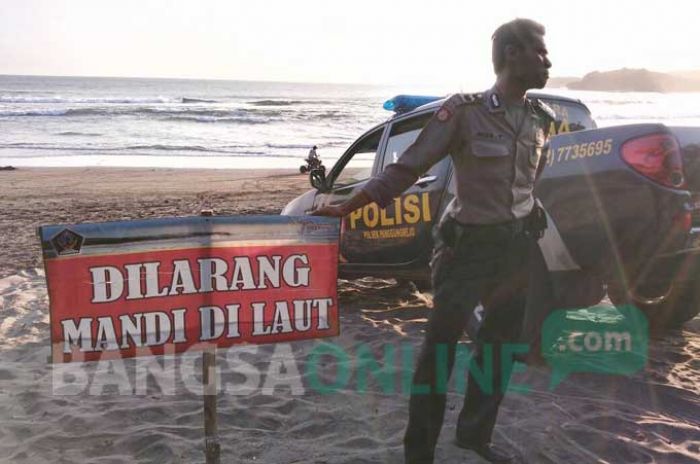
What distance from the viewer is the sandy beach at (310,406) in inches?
132

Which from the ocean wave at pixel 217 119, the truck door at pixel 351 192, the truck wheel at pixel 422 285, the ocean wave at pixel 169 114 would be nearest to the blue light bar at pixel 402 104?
the truck door at pixel 351 192

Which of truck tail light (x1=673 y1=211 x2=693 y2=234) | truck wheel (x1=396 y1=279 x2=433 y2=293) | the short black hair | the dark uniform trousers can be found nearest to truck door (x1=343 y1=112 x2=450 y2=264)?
truck wheel (x1=396 y1=279 x2=433 y2=293)

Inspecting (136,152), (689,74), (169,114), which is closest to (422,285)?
(136,152)

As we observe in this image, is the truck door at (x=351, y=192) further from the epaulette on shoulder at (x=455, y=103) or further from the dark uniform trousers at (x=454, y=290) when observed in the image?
the epaulette on shoulder at (x=455, y=103)

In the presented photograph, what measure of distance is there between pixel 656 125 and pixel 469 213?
63.3 inches

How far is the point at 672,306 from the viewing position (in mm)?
5254

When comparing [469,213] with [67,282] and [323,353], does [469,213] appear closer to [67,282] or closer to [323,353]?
[67,282]

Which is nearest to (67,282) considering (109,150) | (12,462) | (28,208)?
Result: (12,462)

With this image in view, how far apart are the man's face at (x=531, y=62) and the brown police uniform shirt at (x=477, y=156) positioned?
130mm

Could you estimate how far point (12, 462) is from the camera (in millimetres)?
3191

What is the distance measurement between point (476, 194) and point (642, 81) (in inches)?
6338

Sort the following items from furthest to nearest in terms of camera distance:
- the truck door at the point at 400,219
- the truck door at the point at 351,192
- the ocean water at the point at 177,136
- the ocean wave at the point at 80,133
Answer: the ocean wave at the point at 80,133, the ocean water at the point at 177,136, the truck door at the point at 351,192, the truck door at the point at 400,219

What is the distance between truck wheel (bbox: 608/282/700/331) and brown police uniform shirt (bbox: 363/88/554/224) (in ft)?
8.36

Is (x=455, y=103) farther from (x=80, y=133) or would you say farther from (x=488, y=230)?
(x=80, y=133)
